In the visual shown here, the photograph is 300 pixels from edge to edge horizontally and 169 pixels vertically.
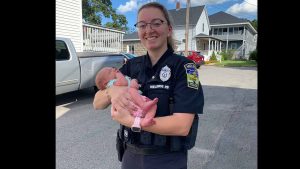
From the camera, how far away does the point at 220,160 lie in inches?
146

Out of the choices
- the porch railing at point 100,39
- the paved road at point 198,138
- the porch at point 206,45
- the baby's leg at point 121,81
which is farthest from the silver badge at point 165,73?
the porch at point 206,45

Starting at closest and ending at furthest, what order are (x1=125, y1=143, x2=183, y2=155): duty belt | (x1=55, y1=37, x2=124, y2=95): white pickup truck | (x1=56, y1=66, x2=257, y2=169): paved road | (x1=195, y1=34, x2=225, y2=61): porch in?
(x1=125, y1=143, x2=183, y2=155): duty belt, (x1=56, y1=66, x2=257, y2=169): paved road, (x1=55, y1=37, x2=124, y2=95): white pickup truck, (x1=195, y1=34, x2=225, y2=61): porch

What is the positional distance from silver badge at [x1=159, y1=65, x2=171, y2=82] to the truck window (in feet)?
20.6

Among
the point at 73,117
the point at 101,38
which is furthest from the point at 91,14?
the point at 73,117

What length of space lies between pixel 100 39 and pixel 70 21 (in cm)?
224

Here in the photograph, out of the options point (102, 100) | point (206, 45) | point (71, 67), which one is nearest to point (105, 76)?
point (102, 100)

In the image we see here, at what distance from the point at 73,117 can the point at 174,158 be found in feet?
16.1

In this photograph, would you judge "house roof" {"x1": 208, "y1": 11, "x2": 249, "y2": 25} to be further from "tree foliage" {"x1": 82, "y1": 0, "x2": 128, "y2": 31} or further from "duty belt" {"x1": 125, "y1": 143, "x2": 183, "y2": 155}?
"duty belt" {"x1": 125, "y1": 143, "x2": 183, "y2": 155}

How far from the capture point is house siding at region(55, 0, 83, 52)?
1242 centimetres

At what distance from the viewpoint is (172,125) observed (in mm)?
1300

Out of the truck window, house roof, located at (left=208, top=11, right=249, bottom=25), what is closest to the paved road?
the truck window

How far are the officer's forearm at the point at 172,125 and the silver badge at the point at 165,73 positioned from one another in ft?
0.73
